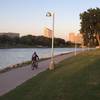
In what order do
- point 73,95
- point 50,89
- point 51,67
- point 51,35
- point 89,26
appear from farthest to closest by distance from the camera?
point 89,26, point 51,35, point 51,67, point 50,89, point 73,95

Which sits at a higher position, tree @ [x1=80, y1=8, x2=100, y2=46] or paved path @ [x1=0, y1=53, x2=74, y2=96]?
tree @ [x1=80, y1=8, x2=100, y2=46]

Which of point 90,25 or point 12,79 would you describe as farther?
point 90,25

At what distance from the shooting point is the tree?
8338 centimetres

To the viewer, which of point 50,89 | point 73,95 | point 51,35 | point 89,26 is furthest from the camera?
point 89,26

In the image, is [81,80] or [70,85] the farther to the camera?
[81,80]

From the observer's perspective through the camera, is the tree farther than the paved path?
Yes

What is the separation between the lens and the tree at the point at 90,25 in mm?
83381

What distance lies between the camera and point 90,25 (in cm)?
8425

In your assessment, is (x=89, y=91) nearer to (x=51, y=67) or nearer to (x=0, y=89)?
(x=0, y=89)

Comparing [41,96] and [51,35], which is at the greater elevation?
[51,35]

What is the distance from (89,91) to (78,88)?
940 mm

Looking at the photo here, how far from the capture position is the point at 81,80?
1642cm

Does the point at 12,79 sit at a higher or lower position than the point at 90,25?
lower

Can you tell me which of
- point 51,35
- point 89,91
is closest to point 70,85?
point 89,91
